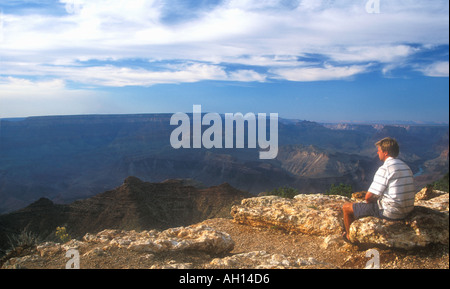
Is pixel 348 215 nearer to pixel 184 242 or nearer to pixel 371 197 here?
pixel 371 197

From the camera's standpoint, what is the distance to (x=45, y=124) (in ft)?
457

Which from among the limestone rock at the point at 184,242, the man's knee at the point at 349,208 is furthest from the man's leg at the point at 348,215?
the limestone rock at the point at 184,242

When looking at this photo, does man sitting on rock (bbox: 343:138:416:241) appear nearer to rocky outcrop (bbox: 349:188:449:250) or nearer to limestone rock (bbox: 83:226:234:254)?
rocky outcrop (bbox: 349:188:449:250)

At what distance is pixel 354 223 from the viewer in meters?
6.16

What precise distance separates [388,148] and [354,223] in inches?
71.7

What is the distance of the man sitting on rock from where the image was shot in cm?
522

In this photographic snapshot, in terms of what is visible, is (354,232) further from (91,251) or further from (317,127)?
(317,127)

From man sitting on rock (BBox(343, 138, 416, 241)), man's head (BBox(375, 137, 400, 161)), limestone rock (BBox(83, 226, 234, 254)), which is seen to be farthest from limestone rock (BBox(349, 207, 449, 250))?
limestone rock (BBox(83, 226, 234, 254))

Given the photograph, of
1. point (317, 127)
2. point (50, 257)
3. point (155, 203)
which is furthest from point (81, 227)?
point (317, 127)

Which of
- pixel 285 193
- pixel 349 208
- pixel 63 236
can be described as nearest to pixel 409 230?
pixel 349 208

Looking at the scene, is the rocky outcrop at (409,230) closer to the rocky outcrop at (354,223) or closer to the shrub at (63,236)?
the rocky outcrop at (354,223)

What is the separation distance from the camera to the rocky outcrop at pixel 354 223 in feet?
17.8

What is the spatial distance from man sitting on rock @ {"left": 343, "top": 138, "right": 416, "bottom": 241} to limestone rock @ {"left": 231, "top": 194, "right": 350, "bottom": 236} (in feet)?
5.59

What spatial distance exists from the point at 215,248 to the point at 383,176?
153 inches
